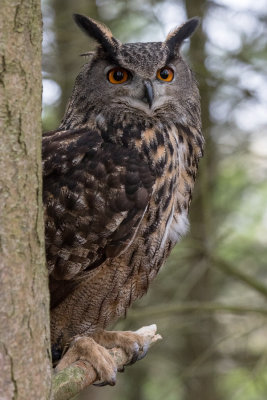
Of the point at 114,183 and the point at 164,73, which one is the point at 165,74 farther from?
the point at 114,183

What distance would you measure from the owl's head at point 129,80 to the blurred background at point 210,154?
1069 mm

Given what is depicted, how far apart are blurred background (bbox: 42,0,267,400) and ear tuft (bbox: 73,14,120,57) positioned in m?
Answer: 1.04

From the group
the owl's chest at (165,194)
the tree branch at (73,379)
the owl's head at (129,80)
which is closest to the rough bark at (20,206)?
the tree branch at (73,379)

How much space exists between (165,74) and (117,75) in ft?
0.72

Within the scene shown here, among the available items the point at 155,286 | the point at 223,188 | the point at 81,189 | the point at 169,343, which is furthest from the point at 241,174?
the point at 81,189

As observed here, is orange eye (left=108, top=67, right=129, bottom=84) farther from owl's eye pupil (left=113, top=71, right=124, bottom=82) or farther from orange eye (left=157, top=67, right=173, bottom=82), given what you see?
orange eye (left=157, top=67, right=173, bottom=82)

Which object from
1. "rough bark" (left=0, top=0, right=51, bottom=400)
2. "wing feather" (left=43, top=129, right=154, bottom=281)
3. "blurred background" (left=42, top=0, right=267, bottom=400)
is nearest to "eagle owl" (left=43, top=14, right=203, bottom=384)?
"wing feather" (left=43, top=129, right=154, bottom=281)

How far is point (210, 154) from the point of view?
4586mm

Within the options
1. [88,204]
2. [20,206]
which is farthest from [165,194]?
[20,206]

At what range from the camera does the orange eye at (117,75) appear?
8.33ft

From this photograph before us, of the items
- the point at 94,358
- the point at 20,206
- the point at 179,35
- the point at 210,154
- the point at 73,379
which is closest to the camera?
the point at 20,206

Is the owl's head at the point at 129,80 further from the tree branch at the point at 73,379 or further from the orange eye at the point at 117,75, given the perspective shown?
the tree branch at the point at 73,379

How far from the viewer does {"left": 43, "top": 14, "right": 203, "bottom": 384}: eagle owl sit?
2215mm

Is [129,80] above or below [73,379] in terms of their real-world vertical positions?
above
